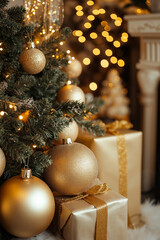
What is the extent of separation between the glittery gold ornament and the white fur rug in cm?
50

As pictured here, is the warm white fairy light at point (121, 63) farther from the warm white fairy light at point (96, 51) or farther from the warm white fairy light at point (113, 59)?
the warm white fairy light at point (96, 51)

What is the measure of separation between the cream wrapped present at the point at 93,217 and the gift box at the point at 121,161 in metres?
0.30

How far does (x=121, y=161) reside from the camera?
122cm

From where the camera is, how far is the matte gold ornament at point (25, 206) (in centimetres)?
73

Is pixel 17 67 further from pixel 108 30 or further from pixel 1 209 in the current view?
pixel 108 30

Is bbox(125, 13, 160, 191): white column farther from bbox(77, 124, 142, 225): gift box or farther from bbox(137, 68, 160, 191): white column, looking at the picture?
bbox(77, 124, 142, 225): gift box

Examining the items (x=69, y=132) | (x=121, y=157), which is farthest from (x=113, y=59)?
(x=69, y=132)

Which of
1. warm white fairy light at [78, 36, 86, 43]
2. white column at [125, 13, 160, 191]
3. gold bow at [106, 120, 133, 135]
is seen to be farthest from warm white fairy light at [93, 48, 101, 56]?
gold bow at [106, 120, 133, 135]

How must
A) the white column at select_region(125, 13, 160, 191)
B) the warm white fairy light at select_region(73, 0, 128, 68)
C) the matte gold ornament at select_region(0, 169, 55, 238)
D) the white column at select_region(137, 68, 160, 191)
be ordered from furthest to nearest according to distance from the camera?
the warm white fairy light at select_region(73, 0, 128, 68) → the white column at select_region(137, 68, 160, 191) → the white column at select_region(125, 13, 160, 191) → the matte gold ornament at select_region(0, 169, 55, 238)

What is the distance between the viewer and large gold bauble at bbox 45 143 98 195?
2.66 feet

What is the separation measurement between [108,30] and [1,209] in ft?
5.98

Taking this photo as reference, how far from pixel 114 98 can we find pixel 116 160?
113cm

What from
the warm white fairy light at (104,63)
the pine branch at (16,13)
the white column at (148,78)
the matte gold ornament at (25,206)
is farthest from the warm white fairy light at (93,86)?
the matte gold ornament at (25,206)

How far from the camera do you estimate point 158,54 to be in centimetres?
187
